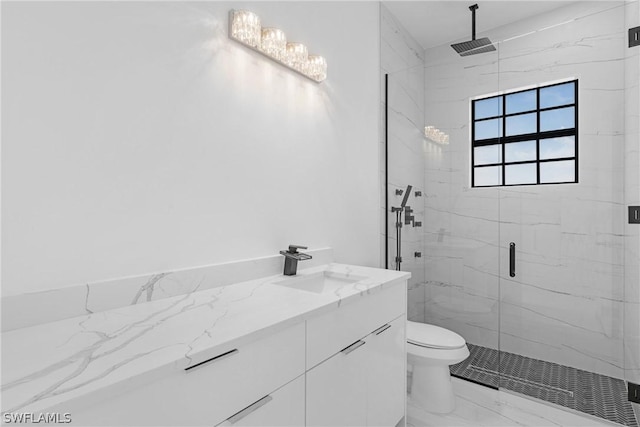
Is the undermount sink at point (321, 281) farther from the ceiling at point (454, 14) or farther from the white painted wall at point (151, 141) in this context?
the ceiling at point (454, 14)

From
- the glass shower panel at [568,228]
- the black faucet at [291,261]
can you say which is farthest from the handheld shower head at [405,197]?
the black faucet at [291,261]

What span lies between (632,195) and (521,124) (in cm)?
77

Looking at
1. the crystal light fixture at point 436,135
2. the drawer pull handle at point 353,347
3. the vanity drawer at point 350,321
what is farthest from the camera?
the crystal light fixture at point 436,135

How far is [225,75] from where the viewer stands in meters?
1.44

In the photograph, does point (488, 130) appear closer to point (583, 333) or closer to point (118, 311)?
point (583, 333)

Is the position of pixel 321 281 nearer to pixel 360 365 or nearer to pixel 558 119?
pixel 360 365

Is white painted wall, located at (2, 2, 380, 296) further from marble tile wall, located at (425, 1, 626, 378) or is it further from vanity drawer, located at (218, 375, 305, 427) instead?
marble tile wall, located at (425, 1, 626, 378)

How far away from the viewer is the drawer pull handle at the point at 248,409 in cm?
85

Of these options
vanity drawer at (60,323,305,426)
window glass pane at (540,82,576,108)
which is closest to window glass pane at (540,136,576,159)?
window glass pane at (540,82,576,108)

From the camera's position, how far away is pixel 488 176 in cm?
235

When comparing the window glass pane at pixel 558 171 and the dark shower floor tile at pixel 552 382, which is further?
the window glass pane at pixel 558 171

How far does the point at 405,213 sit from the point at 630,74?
1.63 m

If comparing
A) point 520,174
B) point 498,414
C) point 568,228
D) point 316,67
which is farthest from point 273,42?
point 498,414

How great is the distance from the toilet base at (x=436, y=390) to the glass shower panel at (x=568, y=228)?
542 mm
